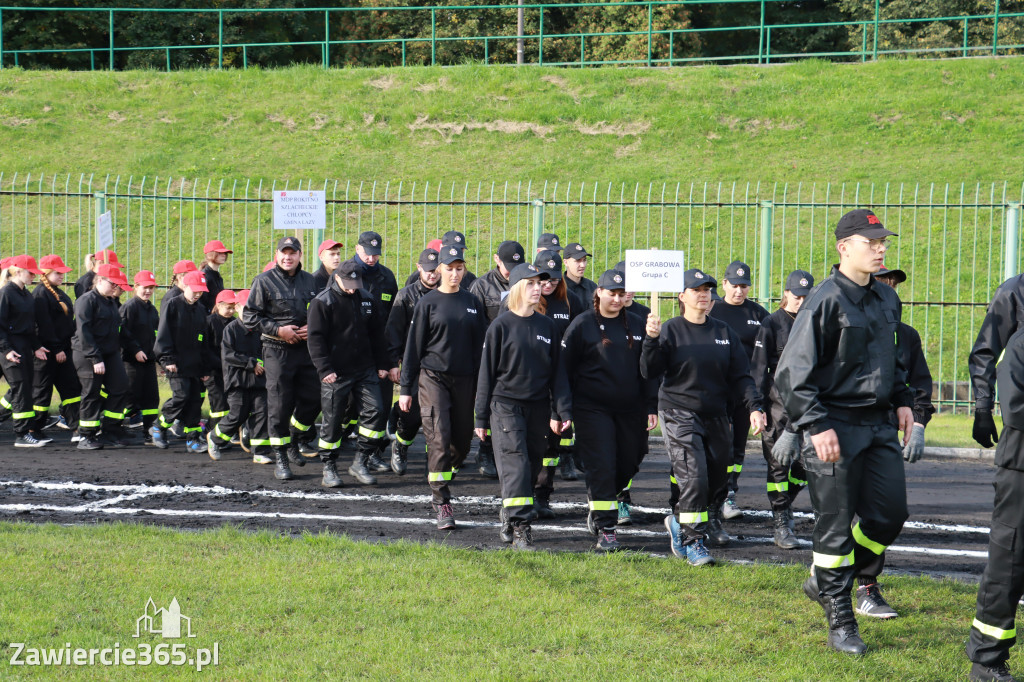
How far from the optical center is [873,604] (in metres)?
5.88

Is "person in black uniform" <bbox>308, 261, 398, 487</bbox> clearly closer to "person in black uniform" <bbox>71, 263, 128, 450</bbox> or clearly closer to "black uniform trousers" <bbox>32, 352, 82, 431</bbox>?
"person in black uniform" <bbox>71, 263, 128, 450</bbox>

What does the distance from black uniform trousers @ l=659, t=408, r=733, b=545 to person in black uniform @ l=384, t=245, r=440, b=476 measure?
3.17 meters

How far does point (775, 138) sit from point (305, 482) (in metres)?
17.7

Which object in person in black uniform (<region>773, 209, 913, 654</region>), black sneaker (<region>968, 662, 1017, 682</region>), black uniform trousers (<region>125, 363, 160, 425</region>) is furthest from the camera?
black uniform trousers (<region>125, 363, 160, 425</region>)

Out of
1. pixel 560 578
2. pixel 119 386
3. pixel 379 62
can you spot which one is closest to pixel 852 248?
pixel 560 578

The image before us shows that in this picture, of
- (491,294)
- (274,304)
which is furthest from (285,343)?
(491,294)

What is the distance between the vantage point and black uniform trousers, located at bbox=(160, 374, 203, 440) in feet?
38.5

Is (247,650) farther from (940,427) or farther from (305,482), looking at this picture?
(940,427)

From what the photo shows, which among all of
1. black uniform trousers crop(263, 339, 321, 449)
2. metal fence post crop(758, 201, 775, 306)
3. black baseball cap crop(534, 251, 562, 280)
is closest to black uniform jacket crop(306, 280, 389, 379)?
black uniform trousers crop(263, 339, 321, 449)

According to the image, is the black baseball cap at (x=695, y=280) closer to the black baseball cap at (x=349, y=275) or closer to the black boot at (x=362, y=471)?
the black baseball cap at (x=349, y=275)

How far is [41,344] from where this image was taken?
12.5m

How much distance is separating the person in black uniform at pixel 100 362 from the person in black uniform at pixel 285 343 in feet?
8.22

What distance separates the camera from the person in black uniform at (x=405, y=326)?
9.95 m

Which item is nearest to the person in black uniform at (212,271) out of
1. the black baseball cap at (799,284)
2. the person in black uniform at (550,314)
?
the person in black uniform at (550,314)
